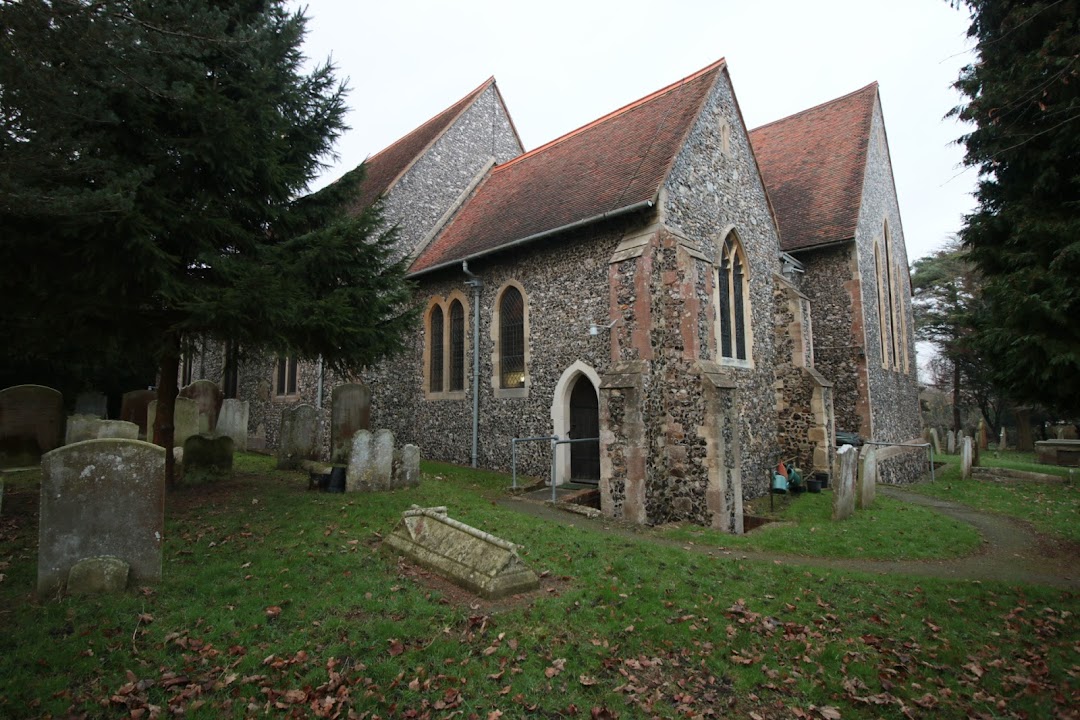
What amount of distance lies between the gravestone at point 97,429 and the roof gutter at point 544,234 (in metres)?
7.38

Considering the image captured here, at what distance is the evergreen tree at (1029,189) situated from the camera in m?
6.47

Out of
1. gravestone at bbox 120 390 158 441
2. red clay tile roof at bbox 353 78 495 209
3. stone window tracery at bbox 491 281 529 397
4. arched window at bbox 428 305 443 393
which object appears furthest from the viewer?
red clay tile roof at bbox 353 78 495 209

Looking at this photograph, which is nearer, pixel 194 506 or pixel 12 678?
pixel 12 678

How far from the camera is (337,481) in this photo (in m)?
9.30

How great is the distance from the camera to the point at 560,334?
471 inches

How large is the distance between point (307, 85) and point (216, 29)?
311 centimetres

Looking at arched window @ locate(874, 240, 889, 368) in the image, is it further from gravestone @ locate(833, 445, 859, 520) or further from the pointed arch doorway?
the pointed arch doorway

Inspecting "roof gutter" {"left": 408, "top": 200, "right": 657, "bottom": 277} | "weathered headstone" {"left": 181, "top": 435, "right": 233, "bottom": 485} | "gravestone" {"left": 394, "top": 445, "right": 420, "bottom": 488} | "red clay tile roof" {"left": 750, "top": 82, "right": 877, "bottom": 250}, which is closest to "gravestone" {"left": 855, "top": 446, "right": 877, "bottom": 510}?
"roof gutter" {"left": 408, "top": 200, "right": 657, "bottom": 277}

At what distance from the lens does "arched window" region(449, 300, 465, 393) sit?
14.8 meters

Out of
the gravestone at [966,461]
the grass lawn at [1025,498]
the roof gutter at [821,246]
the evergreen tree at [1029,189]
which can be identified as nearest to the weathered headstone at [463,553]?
the evergreen tree at [1029,189]

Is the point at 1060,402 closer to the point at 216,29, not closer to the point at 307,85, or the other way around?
the point at 216,29

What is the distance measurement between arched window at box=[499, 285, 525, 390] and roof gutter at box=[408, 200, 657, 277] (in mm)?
1064

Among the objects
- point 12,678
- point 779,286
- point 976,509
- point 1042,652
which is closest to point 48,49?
point 12,678

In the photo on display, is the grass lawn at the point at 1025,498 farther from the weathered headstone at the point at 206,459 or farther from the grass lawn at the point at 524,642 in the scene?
the weathered headstone at the point at 206,459
